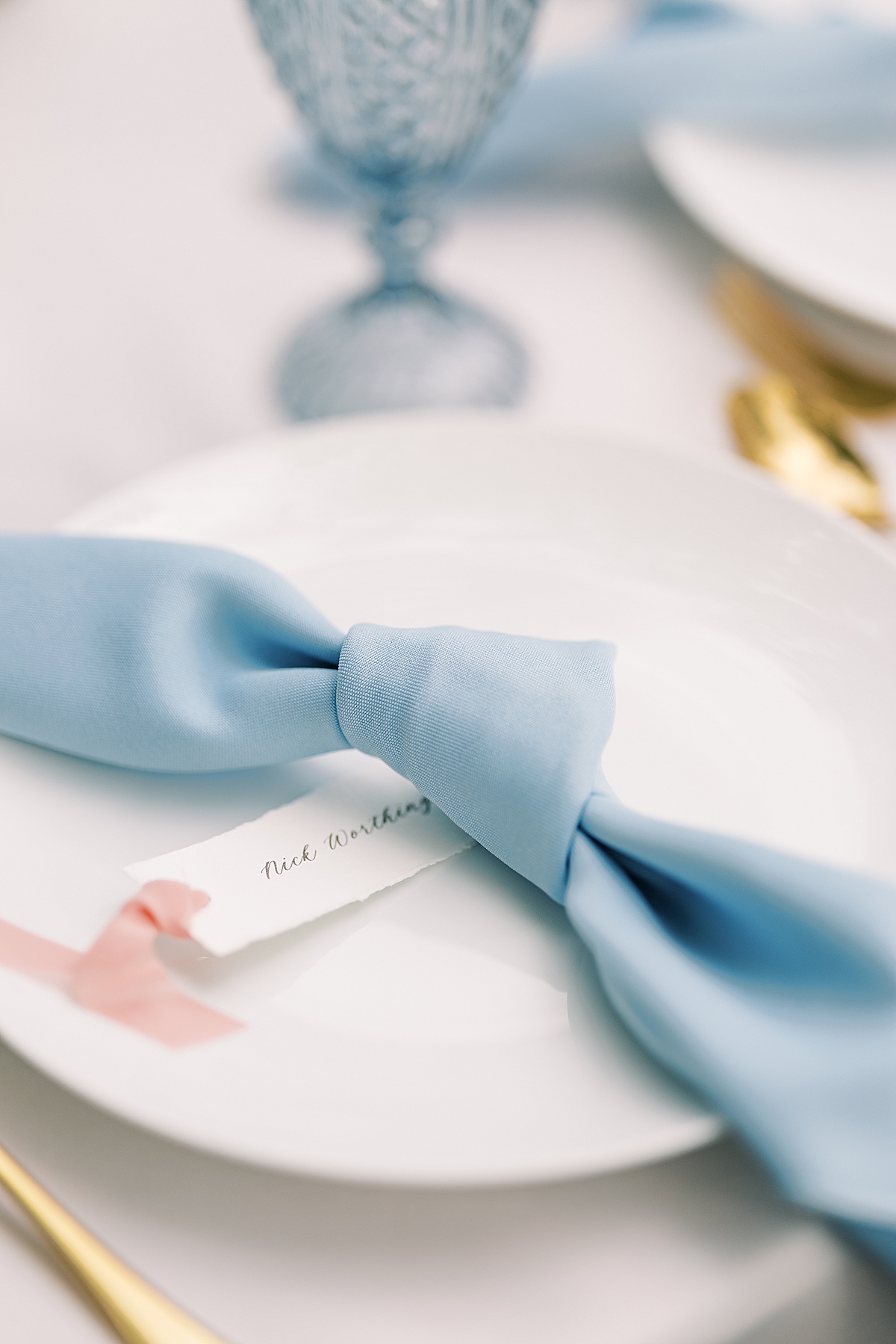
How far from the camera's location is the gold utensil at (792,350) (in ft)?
1.86

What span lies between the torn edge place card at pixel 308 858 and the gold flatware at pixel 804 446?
254 mm

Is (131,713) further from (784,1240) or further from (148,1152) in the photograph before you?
(784,1240)

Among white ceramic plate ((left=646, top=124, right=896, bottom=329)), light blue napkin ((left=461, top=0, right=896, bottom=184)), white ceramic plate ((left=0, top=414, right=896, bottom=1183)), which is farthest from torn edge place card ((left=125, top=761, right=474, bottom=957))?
light blue napkin ((left=461, top=0, right=896, bottom=184))

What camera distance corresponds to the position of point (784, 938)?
0.28 metres

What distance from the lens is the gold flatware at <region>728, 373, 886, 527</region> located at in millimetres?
506

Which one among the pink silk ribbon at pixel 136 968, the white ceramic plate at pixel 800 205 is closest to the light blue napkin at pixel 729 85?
the white ceramic plate at pixel 800 205

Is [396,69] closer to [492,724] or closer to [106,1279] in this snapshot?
[492,724]

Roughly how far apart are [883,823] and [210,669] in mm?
207

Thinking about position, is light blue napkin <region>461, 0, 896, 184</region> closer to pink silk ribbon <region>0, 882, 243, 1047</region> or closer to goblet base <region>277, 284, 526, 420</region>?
goblet base <region>277, 284, 526, 420</region>

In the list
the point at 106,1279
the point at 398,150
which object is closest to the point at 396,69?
the point at 398,150

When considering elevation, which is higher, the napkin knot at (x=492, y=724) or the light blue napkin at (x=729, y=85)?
the light blue napkin at (x=729, y=85)

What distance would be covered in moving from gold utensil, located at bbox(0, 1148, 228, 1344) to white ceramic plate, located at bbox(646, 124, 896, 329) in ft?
1.60

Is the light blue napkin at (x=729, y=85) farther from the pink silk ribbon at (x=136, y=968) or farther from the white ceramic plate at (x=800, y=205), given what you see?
the pink silk ribbon at (x=136, y=968)

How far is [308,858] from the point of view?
0.32 metres
